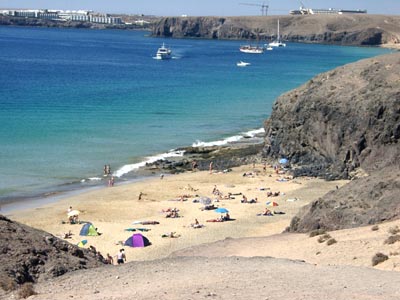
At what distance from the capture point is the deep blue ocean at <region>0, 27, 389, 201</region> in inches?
1875

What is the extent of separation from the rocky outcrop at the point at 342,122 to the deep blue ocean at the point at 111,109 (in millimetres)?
8620

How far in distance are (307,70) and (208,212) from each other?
93157 mm

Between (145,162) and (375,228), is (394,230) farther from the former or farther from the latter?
(145,162)

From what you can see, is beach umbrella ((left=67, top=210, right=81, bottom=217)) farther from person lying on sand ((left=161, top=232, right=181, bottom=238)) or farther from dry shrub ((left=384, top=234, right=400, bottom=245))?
dry shrub ((left=384, top=234, right=400, bottom=245))

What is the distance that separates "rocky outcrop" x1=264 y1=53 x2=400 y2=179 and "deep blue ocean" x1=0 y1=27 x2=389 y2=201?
862 cm

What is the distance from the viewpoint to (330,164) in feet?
146

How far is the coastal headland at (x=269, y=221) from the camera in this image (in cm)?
1728

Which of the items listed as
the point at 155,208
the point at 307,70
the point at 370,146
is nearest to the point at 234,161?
the point at 370,146

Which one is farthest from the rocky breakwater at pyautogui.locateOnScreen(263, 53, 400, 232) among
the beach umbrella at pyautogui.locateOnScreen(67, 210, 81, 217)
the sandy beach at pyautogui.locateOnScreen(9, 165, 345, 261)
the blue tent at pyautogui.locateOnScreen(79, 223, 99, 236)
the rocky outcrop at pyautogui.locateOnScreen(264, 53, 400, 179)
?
the beach umbrella at pyautogui.locateOnScreen(67, 210, 81, 217)

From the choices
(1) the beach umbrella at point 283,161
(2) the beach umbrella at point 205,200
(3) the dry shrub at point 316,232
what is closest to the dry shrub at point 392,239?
(3) the dry shrub at point 316,232

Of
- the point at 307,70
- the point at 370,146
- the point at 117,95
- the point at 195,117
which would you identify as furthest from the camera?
the point at 307,70

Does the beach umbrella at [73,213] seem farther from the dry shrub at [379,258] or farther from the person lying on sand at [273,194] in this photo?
the dry shrub at [379,258]

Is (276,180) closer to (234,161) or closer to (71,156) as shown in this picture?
(234,161)

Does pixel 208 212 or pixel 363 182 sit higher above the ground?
pixel 363 182
